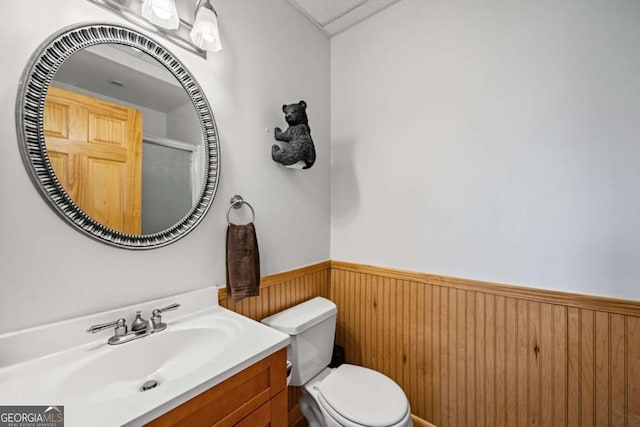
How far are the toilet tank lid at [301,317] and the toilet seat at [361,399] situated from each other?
11.8 inches

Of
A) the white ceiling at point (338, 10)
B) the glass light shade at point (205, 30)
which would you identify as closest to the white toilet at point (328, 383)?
the glass light shade at point (205, 30)

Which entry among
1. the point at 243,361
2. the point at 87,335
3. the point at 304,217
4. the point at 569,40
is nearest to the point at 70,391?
the point at 87,335

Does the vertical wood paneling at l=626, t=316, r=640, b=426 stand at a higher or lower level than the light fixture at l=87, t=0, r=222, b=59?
lower

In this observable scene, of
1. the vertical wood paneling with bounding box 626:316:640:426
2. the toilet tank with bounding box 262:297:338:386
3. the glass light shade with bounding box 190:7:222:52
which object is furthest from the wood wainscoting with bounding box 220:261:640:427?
the glass light shade with bounding box 190:7:222:52

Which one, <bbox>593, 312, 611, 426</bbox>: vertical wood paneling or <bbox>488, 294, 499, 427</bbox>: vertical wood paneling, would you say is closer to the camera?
<bbox>593, 312, 611, 426</bbox>: vertical wood paneling

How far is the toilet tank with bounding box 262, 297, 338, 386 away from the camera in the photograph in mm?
1223

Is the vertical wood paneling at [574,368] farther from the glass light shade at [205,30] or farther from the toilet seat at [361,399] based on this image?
the glass light shade at [205,30]

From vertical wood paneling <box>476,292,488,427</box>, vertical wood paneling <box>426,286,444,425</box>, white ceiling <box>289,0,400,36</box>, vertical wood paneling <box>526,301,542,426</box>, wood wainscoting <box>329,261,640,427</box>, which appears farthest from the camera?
white ceiling <box>289,0,400,36</box>

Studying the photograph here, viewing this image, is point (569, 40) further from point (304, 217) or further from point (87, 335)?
point (87, 335)

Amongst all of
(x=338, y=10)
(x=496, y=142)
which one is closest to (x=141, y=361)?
(x=496, y=142)

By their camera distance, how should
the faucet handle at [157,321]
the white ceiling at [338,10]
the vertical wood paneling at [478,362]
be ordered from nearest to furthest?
the faucet handle at [157,321] → the vertical wood paneling at [478,362] → the white ceiling at [338,10]

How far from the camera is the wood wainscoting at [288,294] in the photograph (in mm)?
1265

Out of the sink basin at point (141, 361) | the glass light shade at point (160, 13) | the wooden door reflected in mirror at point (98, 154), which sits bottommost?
the sink basin at point (141, 361)

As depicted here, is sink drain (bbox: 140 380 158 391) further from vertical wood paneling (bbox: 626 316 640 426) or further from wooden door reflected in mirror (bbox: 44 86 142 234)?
vertical wood paneling (bbox: 626 316 640 426)
